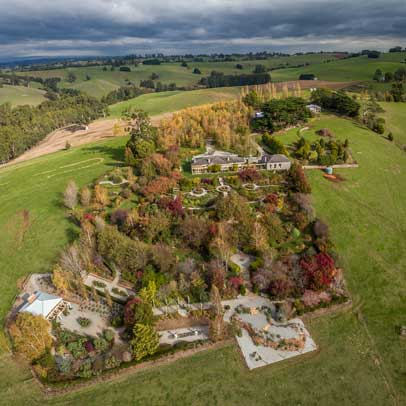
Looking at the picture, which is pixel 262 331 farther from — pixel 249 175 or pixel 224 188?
pixel 249 175

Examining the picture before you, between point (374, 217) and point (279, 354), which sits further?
point (374, 217)

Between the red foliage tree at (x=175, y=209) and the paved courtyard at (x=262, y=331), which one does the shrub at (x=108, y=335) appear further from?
the red foliage tree at (x=175, y=209)

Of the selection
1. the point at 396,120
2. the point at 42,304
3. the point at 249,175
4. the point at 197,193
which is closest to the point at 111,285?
the point at 42,304

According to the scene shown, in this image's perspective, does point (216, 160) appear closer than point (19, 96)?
Yes

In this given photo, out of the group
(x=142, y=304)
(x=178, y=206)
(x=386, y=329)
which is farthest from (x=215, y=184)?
(x=386, y=329)

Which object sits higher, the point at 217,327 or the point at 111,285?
the point at 217,327

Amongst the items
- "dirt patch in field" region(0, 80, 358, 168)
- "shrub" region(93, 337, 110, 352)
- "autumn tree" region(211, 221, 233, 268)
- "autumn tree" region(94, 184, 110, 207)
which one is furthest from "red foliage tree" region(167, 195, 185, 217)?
"dirt patch in field" region(0, 80, 358, 168)

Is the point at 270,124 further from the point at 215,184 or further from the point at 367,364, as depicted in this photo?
the point at 367,364
